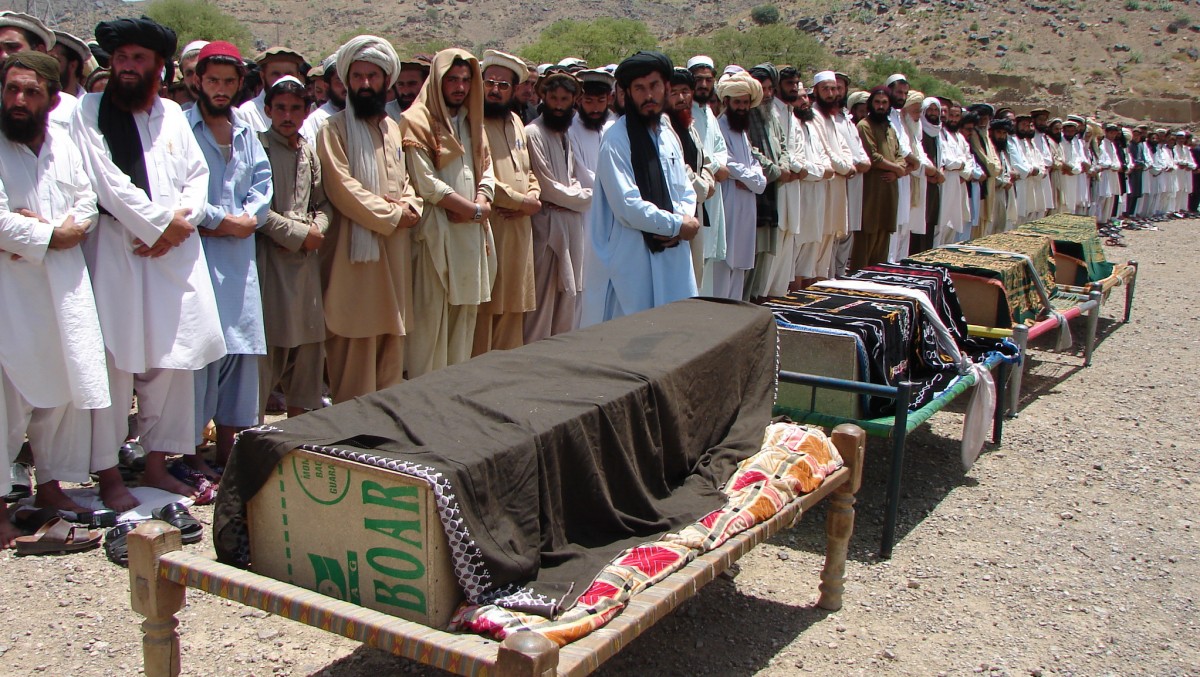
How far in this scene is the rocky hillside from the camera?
37.6 m

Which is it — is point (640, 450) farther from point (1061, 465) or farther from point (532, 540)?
point (1061, 465)

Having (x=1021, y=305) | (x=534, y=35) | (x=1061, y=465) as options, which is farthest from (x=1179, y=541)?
(x=534, y=35)

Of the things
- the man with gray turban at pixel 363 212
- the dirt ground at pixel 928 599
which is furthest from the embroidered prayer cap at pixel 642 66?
the dirt ground at pixel 928 599

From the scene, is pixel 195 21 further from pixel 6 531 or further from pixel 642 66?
pixel 6 531

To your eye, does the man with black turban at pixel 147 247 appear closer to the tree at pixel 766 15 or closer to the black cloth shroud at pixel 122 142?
the black cloth shroud at pixel 122 142

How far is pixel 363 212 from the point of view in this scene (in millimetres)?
4992

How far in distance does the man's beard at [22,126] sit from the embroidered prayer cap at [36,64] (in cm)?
13

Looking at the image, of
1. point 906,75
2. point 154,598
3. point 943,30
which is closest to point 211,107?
point 154,598

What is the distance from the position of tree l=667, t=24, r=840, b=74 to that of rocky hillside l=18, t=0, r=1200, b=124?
35.7 inches

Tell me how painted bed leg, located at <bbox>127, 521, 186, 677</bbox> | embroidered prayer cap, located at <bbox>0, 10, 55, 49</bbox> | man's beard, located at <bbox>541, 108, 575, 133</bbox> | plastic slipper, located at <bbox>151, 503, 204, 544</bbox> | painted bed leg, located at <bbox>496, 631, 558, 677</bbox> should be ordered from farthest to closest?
man's beard, located at <bbox>541, 108, 575, 133</bbox>, embroidered prayer cap, located at <bbox>0, 10, 55, 49</bbox>, plastic slipper, located at <bbox>151, 503, 204, 544</bbox>, painted bed leg, located at <bbox>127, 521, 186, 677</bbox>, painted bed leg, located at <bbox>496, 631, 558, 677</bbox>

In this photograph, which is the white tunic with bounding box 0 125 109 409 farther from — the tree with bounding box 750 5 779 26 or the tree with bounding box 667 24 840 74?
the tree with bounding box 750 5 779 26

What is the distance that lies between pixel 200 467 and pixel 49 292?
1.17m

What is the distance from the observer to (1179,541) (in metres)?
4.61

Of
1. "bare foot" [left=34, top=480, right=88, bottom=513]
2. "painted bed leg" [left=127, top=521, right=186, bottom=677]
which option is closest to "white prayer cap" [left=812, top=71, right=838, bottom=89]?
"bare foot" [left=34, top=480, right=88, bottom=513]
